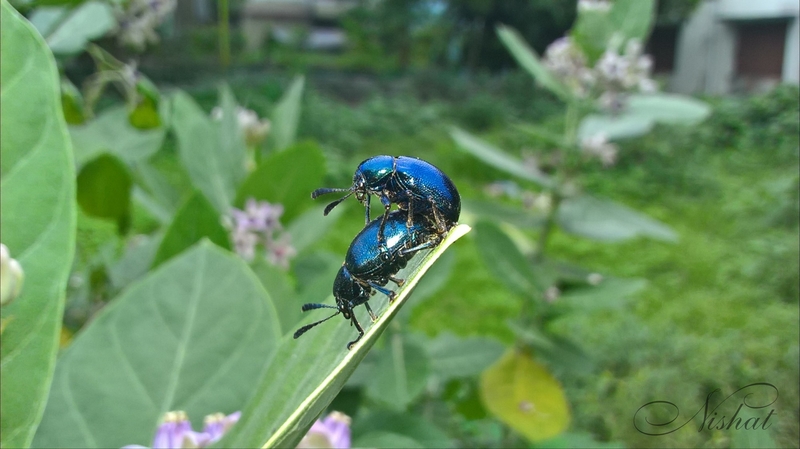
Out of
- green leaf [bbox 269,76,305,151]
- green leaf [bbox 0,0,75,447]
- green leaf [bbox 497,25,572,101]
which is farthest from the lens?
green leaf [bbox 497,25,572,101]

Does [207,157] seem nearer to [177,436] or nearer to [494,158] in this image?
[177,436]

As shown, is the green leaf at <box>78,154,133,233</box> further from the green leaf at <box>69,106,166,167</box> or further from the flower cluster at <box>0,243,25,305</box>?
the flower cluster at <box>0,243,25,305</box>

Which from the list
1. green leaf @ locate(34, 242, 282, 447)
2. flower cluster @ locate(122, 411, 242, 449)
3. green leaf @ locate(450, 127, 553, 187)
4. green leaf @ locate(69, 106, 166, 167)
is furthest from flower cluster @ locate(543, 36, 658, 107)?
flower cluster @ locate(122, 411, 242, 449)

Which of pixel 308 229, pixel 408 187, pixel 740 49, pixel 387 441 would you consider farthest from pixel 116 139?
pixel 740 49

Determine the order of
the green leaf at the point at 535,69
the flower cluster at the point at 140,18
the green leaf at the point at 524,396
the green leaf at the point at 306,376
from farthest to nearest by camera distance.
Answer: the green leaf at the point at 535,69 → the green leaf at the point at 524,396 → the flower cluster at the point at 140,18 → the green leaf at the point at 306,376

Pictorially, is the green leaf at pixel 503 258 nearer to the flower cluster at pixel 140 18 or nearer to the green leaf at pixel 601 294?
the green leaf at pixel 601 294

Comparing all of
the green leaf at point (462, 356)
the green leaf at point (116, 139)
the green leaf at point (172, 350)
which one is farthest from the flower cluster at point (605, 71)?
the green leaf at point (172, 350)

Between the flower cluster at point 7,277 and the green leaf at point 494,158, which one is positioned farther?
the green leaf at point 494,158
